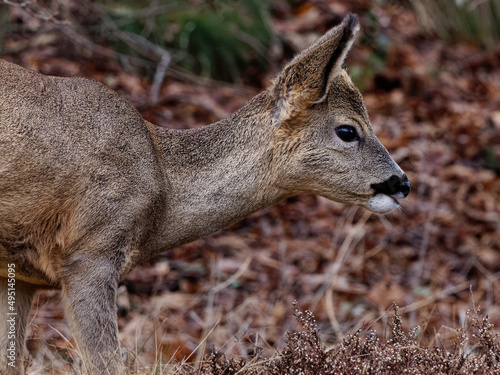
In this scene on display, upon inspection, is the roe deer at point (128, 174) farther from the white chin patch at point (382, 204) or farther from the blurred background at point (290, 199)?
the blurred background at point (290, 199)

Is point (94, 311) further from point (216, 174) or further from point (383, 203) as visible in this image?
point (383, 203)

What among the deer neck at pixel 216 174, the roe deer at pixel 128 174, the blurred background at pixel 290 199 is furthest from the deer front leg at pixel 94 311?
the blurred background at pixel 290 199

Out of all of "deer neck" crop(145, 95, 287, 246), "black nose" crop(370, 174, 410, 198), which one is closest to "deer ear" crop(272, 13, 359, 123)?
"deer neck" crop(145, 95, 287, 246)

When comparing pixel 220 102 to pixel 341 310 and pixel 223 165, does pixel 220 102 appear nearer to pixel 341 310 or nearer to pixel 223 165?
pixel 341 310

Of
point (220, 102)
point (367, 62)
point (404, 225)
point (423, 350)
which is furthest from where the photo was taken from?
point (367, 62)

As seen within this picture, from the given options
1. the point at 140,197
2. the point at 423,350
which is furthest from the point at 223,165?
the point at 423,350

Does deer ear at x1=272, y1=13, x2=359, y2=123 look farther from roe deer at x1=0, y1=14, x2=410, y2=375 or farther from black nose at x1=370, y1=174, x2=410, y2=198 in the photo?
black nose at x1=370, y1=174, x2=410, y2=198

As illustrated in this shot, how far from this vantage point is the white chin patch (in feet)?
15.6

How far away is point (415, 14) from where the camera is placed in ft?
46.1

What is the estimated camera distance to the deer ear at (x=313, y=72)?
173 inches

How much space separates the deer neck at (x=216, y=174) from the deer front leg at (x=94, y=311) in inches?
19.9

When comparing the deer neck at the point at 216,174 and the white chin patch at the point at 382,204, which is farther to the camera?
the white chin patch at the point at 382,204

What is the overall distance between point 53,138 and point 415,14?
11.1 m

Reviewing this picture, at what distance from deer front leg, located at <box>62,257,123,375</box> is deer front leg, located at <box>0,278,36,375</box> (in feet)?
2.04
